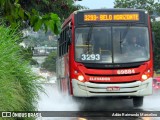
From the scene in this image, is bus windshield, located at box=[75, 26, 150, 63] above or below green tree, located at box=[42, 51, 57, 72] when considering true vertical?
above

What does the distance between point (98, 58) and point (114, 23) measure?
137 cm

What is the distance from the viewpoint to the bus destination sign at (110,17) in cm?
1614

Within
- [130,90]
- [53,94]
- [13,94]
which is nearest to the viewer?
[13,94]

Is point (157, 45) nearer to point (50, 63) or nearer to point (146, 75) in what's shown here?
point (50, 63)

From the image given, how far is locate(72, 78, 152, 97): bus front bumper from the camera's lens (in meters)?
15.5

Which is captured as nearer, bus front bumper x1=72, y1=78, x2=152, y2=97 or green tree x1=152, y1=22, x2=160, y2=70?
bus front bumper x1=72, y1=78, x2=152, y2=97

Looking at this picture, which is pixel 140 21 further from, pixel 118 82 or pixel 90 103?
pixel 90 103

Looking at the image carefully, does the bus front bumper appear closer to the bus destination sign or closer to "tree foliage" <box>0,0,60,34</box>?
the bus destination sign

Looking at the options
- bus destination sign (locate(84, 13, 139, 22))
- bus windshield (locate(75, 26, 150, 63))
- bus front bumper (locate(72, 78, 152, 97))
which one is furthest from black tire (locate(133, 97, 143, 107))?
bus destination sign (locate(84, 13, 139, 22))

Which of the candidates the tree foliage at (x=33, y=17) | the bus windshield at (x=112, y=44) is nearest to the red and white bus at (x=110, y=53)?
the bus windshield at (x=112, y=44)

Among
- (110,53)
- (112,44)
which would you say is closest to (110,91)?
(110,53)

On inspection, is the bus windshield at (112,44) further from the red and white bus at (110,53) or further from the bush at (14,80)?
the bush at (14,80)

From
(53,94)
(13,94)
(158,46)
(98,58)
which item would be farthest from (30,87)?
(158,46)

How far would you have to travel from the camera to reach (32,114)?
29.6 feet
